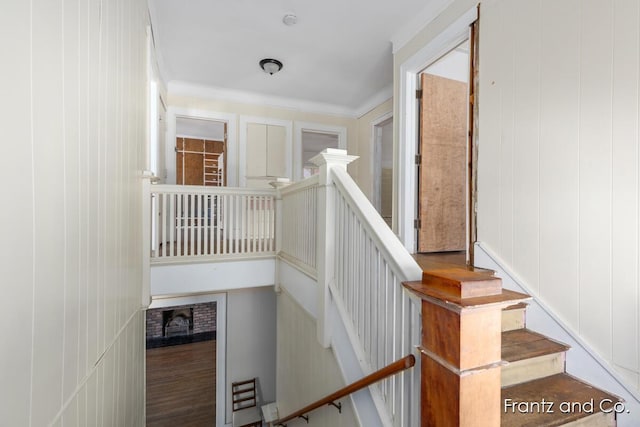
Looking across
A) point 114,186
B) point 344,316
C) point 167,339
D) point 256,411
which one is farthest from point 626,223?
point 167,339

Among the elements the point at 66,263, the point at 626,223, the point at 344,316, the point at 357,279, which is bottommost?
the point at 344,316

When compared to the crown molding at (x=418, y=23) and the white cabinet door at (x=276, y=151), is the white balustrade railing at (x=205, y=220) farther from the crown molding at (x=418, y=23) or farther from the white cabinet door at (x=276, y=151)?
the crown molding at (x=418, y=23)

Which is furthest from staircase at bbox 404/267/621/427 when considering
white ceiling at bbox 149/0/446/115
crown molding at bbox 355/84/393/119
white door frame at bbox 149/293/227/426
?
white door frame at bbox 149/293/227/426

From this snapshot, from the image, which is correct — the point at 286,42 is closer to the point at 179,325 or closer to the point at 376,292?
the point at 376,292

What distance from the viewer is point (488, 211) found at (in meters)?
2.12

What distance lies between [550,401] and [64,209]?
2.26 metres

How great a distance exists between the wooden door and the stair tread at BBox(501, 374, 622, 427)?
63.6 inches

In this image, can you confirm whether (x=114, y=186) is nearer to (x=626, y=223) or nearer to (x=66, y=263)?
(x=66, y=263)

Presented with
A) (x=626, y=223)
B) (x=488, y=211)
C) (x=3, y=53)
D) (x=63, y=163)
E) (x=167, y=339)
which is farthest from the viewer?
(x=167, y=339)

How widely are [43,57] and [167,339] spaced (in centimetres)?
826

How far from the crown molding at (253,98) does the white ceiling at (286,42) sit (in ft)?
0.35

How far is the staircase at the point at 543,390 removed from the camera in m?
1.33

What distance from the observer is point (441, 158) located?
310 cm

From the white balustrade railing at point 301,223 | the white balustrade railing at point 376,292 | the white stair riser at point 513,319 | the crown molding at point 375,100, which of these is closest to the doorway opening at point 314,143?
the crown molding at point 375,100
